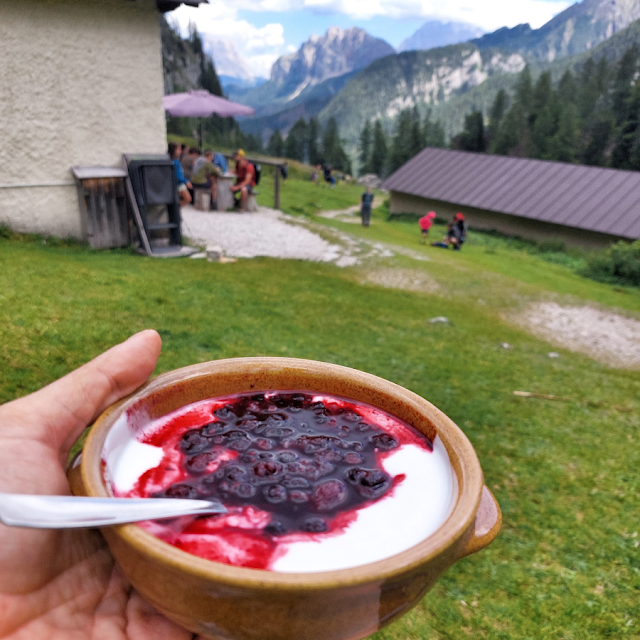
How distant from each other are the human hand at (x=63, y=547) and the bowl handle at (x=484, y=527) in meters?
0.79

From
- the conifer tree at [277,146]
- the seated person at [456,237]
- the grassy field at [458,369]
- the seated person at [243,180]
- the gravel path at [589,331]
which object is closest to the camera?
the grassy field at [458,369]

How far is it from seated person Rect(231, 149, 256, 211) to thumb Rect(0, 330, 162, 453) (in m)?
12.7

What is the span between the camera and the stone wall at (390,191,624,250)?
692 inches

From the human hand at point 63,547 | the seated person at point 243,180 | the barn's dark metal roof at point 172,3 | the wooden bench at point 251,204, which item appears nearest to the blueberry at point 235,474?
the human hand at point 63,547

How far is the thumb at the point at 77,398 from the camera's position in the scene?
1681 millimetres

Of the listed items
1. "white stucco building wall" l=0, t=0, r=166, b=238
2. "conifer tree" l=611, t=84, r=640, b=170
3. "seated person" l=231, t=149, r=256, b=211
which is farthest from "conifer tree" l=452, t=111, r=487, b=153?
"white stucco building wall" l=0, t=0, r=166, b=238

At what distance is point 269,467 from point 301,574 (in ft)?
1.37

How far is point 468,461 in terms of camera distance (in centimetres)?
137

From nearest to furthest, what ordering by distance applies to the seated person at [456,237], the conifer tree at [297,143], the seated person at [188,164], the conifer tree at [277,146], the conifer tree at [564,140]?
1. the seated person at [188,164]
2. the seated person at [456,237]
3. the conifer tree at [564,140]
4. the conifer tree at [297,143]
5. the conifer tree at [277,146]

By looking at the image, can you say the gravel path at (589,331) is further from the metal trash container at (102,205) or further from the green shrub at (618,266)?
the metal trash container at (102,205)

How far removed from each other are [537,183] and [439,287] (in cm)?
1288

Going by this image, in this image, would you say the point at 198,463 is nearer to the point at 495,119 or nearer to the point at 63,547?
the point at 63,547

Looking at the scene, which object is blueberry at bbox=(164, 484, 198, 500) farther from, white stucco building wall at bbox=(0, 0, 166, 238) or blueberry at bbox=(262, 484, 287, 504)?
white stucco building wall at bbox=(0, 0, 166, 238)

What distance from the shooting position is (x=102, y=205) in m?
8.12
